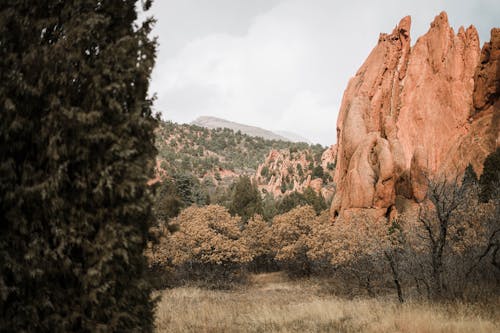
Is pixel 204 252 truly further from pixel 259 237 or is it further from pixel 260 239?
pixel 259 237

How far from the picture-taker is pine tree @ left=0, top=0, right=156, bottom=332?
4.28 meters

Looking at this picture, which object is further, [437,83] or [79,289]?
[437,83]

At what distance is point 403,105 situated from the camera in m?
40.2

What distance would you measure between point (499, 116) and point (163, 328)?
115ft

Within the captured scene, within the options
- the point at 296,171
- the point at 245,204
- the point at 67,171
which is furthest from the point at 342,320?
the point at 296,171

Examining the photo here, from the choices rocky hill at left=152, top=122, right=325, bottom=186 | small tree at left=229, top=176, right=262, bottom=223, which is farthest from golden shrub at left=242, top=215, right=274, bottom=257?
rocky hill at left=152, top=122, right=325, bottom=186

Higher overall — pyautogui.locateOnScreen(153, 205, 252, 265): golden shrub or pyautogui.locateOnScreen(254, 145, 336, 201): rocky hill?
pyautogui.locateOnScreen(254, 145, 336, 201): rocky hill

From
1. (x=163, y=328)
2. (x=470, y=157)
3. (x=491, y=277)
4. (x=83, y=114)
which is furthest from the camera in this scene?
(x=470, y=157)

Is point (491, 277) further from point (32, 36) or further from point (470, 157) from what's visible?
point (470, 157)

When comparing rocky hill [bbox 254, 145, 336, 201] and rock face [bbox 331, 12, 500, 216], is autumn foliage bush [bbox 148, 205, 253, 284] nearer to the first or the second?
rock face [bbox 331, 12, 500, 216]

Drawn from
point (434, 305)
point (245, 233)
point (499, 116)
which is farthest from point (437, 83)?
point (434, 305)

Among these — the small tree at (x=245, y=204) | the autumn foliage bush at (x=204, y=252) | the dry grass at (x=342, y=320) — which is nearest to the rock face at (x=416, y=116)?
the autumn foliage bush at (x=204, y=252)

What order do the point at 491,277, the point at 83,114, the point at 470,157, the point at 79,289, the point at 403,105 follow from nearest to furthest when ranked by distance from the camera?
the point at 83,114 → the point at 79,289 → the point at 491,277 → the point at 470,157 → the point at 403,105

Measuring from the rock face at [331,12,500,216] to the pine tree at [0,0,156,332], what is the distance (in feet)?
106
